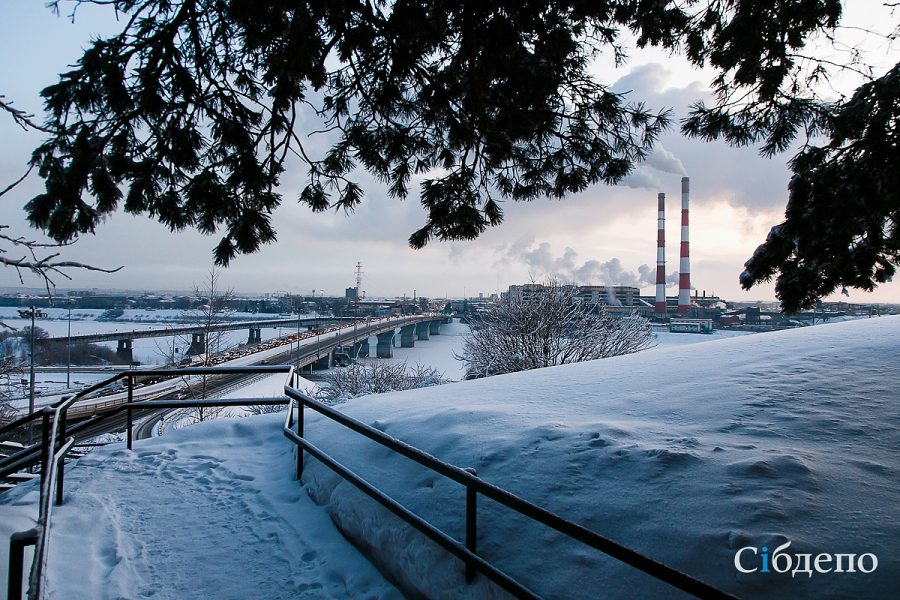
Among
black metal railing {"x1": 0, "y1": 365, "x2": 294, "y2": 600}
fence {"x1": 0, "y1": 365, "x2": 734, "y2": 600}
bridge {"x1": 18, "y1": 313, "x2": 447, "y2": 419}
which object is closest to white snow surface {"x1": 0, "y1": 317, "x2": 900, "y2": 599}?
fence {"x1": 0, "y1": 365, "x2": 734, "y2": 600}

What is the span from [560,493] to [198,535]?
2.67m

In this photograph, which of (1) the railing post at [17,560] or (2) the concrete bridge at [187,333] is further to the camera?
(2) the concrete bridge at [187,333]

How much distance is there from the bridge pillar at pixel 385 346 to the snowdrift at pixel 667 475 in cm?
4726

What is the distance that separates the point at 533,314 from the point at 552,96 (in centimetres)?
2192

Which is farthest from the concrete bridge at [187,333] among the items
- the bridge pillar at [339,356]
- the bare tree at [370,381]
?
the bare tree at [370,381]

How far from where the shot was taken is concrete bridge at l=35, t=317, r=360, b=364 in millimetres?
31938

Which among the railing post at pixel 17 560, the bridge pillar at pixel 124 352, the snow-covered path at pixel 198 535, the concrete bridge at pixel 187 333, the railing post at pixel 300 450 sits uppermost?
the railing post at pixel 17 560

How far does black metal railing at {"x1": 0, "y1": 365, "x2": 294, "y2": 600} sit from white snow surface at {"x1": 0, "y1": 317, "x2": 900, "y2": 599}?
1.25 feet

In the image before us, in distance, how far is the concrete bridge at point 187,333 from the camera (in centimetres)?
3194

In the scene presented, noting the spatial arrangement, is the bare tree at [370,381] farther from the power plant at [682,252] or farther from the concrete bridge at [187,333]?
the power plant at [682,252]

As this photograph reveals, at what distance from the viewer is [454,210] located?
506 cm

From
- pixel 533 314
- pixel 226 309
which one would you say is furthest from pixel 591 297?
pixel 226 309

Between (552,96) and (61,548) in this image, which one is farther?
(552,96)

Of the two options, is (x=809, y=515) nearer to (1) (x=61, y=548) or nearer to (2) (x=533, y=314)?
(1) (x=61, y=548)
